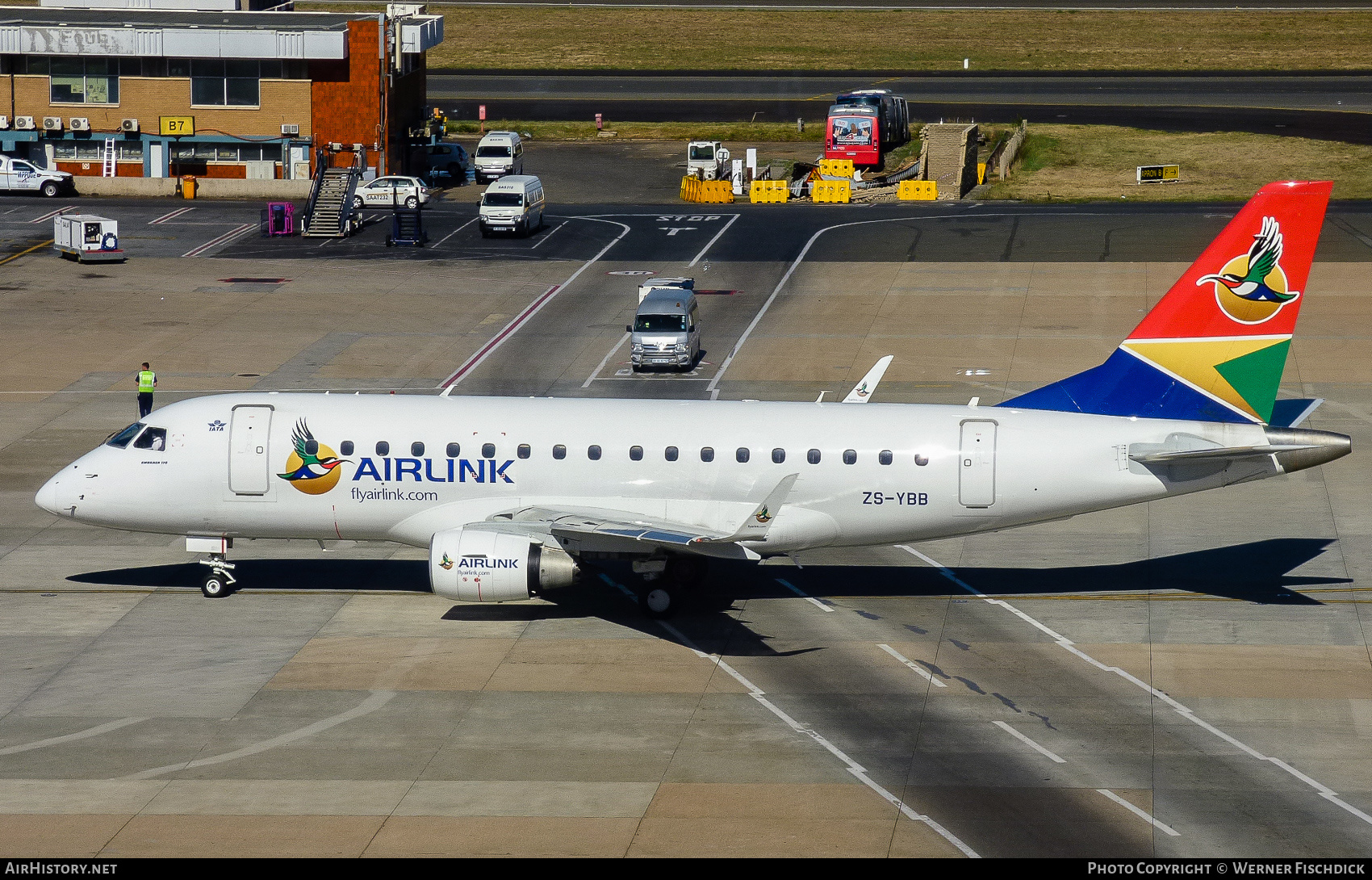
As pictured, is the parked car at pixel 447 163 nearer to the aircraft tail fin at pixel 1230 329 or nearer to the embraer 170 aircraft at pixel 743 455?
the embraer 170 aircraft at pixel 743 455

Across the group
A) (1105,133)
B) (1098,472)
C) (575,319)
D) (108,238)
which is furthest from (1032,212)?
(1098,472)

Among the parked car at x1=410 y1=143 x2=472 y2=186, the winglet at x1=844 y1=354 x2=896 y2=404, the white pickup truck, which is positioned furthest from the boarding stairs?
the winglet at x1=844 y1=354 x2=896 y2=404

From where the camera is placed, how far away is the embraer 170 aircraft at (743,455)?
116 ft

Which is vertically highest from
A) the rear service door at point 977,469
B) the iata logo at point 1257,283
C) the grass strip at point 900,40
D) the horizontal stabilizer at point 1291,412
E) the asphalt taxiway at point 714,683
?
the grass strip at point 900,40

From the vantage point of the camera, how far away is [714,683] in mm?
32188

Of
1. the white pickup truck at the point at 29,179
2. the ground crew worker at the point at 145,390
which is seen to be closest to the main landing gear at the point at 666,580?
the ground crew worker at the point at 145,390

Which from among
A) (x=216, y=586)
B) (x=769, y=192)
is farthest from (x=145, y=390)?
(x=769, y=192)

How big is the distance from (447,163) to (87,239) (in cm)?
3340

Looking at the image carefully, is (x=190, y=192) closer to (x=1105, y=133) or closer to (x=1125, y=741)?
(x=1105, y=133)

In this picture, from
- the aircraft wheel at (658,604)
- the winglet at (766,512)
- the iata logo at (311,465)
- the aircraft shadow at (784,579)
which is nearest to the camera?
the winglet at (766,512)

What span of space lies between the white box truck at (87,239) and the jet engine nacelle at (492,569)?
5444 cm

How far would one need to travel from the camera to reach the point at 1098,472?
35219 millimetres

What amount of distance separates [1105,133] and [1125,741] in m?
96.1

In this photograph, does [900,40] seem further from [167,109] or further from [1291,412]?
[1291,412]
